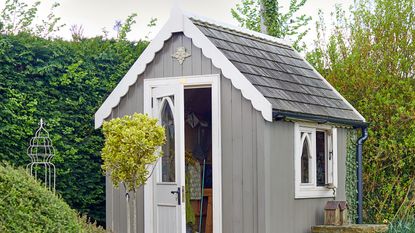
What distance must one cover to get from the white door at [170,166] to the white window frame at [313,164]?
1674 millimetres

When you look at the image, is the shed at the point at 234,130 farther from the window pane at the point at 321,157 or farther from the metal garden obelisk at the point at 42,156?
the metal garden obelisk at the point at 42,156

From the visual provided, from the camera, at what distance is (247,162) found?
11.0 metres

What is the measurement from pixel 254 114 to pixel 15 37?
374 centimetres

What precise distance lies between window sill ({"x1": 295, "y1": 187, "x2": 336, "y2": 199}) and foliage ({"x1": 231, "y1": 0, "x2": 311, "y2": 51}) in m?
5.77

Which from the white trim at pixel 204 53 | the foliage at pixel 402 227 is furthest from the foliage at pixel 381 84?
the white trim at pixel 204 53

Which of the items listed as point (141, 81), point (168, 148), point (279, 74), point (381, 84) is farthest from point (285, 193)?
point (381, 84)

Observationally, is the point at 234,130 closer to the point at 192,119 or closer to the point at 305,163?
the point at 305,163

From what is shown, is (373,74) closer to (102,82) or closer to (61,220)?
(102,82)

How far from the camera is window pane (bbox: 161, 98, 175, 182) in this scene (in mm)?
11430

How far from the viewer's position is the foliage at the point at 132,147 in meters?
10.3

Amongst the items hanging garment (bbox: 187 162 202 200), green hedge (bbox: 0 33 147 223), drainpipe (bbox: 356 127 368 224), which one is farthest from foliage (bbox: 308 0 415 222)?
green hedge (bbox: 0 33 147 223)

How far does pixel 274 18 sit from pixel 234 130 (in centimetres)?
717

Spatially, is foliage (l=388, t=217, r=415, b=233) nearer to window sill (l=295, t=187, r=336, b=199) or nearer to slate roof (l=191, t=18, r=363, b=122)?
window sill (l=295, t=187, r=336, b=199)

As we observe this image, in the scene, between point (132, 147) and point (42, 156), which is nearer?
point (132, 147)
